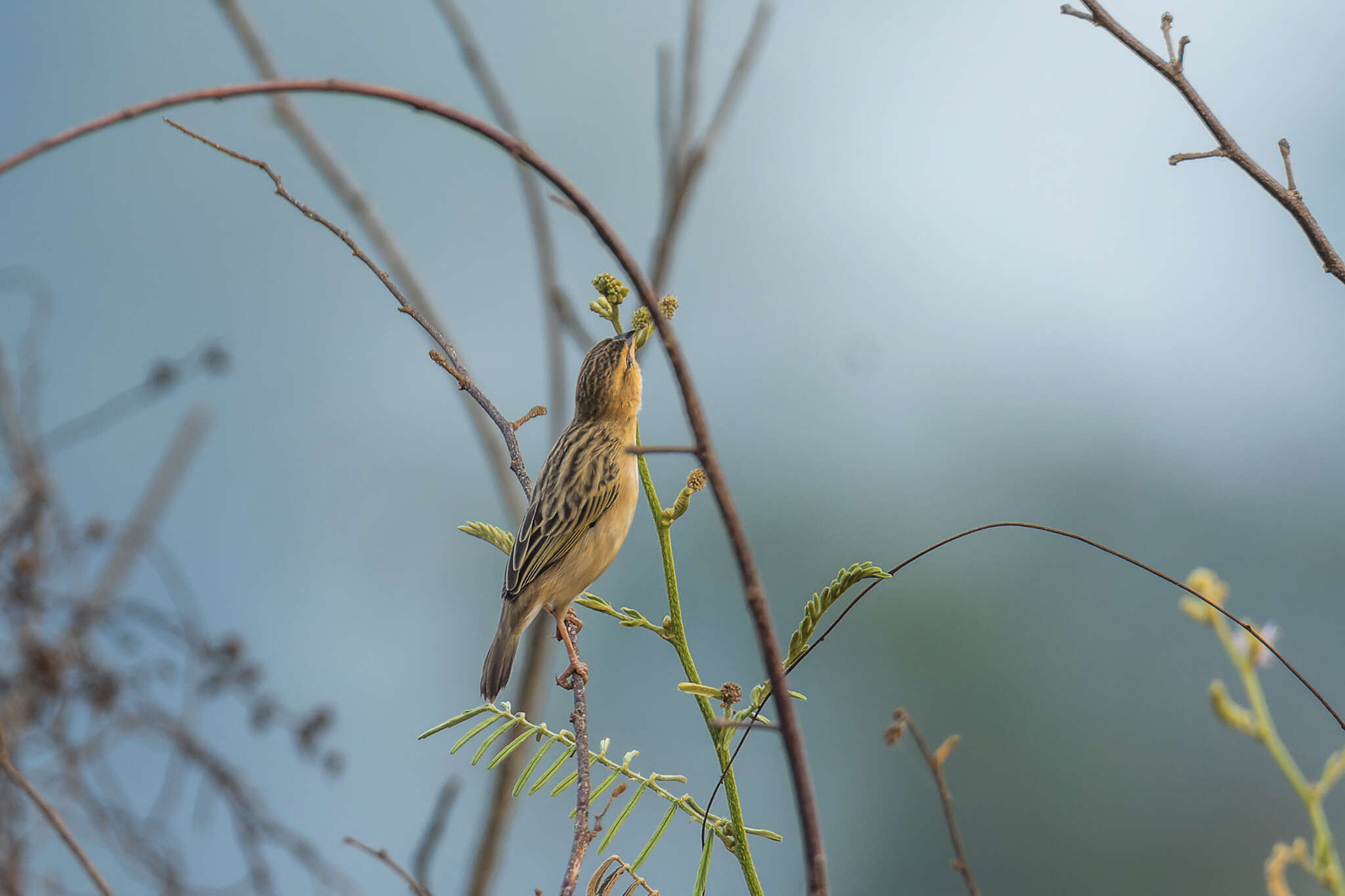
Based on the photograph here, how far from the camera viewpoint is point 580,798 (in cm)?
85

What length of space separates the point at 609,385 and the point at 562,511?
298 millimetres

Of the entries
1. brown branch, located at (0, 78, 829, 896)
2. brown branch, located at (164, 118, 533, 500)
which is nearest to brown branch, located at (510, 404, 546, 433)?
brown branch, located at (164, 118, 533, 500)

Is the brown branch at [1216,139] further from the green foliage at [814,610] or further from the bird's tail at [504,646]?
the bird's tail at [504,646]

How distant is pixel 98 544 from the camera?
244cm

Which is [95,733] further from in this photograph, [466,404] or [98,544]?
[466,404]

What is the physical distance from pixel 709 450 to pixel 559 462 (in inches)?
54.5

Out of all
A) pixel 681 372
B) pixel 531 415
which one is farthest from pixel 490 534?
pixel 681 372

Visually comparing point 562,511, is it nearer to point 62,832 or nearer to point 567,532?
point 567,532

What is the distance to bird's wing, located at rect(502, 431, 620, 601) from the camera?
1.80 m

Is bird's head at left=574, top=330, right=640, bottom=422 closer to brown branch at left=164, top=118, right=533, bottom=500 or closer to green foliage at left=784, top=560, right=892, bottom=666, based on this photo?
brown branch at left=164, top=118, right=533, bottom=500

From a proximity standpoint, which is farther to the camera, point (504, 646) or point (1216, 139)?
point (504, 646)

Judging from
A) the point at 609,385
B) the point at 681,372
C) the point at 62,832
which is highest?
the point at 609,385

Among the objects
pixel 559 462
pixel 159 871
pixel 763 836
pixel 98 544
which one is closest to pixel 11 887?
pixel 159 871

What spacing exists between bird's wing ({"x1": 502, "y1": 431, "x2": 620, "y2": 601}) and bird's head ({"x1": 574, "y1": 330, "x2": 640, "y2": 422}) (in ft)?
0.43
